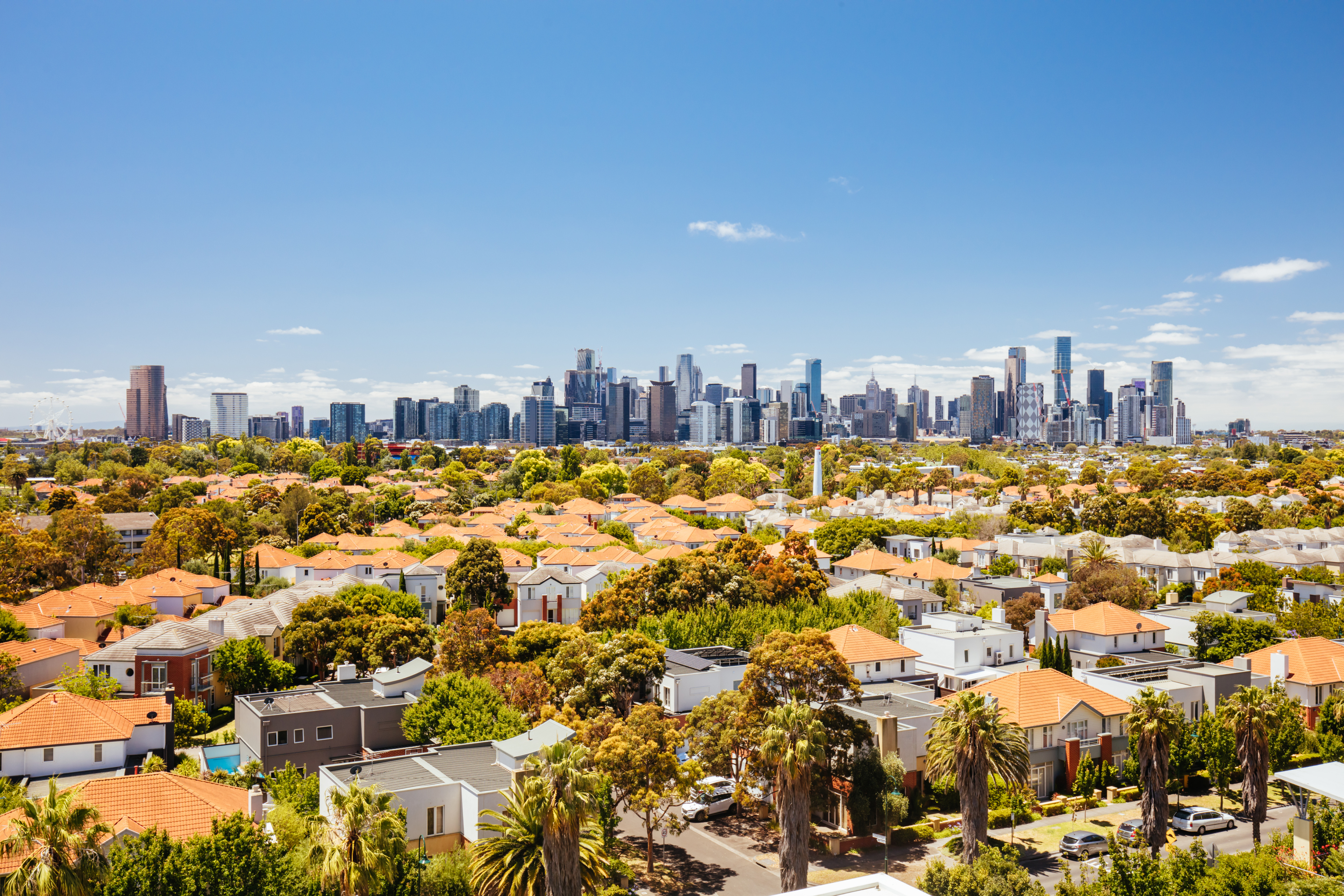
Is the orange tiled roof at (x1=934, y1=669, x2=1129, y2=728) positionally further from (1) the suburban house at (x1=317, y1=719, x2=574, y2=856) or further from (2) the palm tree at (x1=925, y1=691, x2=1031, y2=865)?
(1) the suburban house at (x1=317, y1=719, x2=574, y2=856)

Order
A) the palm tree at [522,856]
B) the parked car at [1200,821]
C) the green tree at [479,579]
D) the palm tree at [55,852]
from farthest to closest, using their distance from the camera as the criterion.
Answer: the green tree at [479,579] < the parked car at [1200,821] < the palm tree at [522,856] < the palm tree at [55,852]

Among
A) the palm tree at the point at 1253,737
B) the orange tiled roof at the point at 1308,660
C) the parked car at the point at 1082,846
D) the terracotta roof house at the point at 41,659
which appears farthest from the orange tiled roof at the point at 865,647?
the terracotta roof house at the point at 41,659

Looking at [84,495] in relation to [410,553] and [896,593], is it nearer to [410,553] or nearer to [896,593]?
[410,553]

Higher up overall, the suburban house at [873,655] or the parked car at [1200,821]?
the suburban house at [873,655]

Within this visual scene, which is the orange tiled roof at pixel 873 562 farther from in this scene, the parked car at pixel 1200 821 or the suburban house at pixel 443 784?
the suburban house at pixel 443 784

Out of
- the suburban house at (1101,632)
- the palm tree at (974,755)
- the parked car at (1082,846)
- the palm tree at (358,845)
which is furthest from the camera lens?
the suburban house at (1101,632)

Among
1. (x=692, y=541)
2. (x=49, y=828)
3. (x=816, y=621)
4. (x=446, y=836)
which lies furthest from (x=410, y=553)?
(x=49, y=828)
